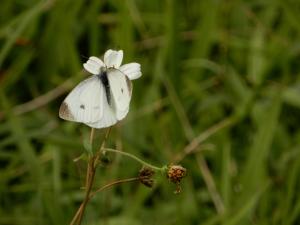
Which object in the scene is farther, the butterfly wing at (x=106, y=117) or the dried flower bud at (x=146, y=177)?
the dried flower bud at (x=146, y=177)

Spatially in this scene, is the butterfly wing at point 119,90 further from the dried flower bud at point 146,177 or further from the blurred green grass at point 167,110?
the blurred green grass at point 167,110

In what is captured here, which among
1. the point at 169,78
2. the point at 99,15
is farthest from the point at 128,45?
the point at 99,15

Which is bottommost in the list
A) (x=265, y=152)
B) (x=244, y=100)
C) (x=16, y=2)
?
(x=265, y=152)

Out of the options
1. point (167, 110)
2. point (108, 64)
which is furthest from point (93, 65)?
point (167, 110)

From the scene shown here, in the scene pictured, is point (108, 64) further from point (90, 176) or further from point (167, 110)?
point (167, 110)

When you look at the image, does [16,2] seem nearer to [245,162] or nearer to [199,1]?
[199,1]

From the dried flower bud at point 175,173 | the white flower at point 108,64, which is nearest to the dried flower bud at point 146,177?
the dried flower bud at point 175,173
